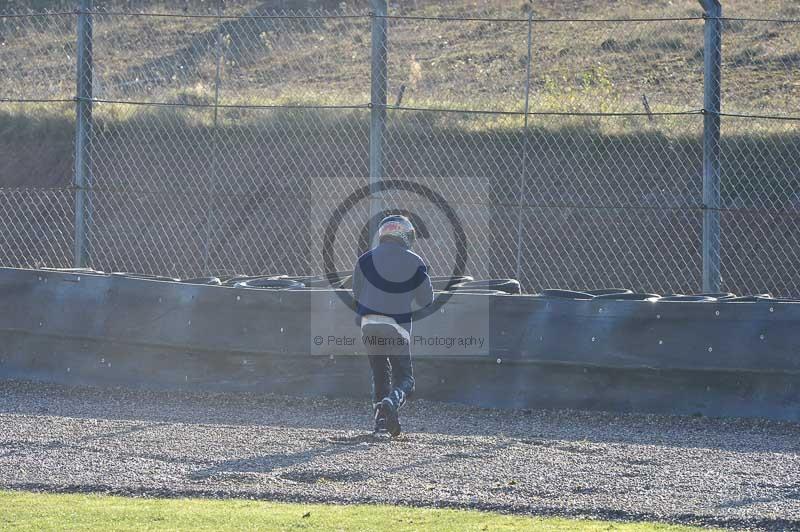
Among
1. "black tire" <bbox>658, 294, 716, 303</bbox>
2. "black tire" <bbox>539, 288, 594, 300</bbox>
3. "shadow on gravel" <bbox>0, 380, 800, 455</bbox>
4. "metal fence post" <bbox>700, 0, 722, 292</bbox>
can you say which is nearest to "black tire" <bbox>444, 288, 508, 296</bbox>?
"black tire" <bbox>539, 288, 594, 300</bbox>

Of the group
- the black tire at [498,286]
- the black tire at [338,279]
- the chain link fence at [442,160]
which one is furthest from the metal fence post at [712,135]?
the black tire at [338,279]

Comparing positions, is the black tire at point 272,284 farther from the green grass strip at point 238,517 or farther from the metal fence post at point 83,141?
the green grass strip at point 238,517

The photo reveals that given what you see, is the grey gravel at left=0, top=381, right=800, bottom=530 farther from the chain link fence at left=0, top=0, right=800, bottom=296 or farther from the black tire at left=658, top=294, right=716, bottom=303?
the chain link fence at left=0, top=0, right=800, bottom=296

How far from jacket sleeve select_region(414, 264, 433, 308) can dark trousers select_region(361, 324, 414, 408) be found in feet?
0.98

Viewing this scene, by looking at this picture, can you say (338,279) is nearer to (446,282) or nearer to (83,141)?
(446,282)

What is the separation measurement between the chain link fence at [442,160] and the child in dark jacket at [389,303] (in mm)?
1642

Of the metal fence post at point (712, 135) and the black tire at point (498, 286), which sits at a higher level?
the metal fence post at point (712, 135)

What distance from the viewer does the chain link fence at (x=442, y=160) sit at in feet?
52.1

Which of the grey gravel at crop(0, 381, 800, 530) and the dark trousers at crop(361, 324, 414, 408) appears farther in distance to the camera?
the dark trousers at crop(361, 324, 414, 408)

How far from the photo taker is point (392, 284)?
8688 mm

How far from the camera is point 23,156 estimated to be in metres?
21.2

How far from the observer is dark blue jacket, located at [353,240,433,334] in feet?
28.5

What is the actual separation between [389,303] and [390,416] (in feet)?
2.88

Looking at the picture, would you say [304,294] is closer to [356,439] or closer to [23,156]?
[356,439]
